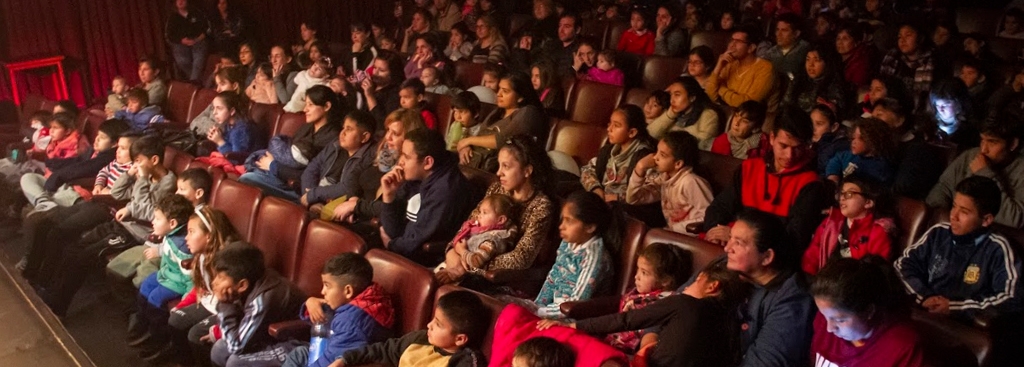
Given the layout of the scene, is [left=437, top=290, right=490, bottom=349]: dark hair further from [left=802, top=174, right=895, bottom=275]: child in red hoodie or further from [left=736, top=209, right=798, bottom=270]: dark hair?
[left=802, top=174, right=895, bottom=275]: child in red hoodie

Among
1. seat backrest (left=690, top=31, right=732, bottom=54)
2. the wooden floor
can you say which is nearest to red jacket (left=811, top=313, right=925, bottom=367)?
the wooden floor

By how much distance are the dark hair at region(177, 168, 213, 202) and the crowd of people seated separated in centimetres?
1

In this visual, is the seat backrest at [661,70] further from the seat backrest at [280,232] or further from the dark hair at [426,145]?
the seat backrest at [280,232]

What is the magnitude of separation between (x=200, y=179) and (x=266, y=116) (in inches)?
48.8

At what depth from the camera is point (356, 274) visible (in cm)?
280

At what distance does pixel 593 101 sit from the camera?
5066 mm

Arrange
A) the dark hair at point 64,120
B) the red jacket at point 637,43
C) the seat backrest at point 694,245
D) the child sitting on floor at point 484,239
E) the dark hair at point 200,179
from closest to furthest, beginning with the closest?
1. the seat backrest at point 694,245
2. the child sitting on floor at point 484,239
3. the dark hair at point 200,179
4. the dark hair at point 64,120
5. the red jacket at point 637,43

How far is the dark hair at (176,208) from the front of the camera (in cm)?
356

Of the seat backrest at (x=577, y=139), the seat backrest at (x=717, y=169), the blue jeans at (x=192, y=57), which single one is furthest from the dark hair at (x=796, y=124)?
the blue jeans at (x=192, y=57)

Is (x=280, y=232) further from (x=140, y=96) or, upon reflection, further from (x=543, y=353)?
(x=140, y=96)

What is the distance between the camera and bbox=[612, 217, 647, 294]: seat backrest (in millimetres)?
2902

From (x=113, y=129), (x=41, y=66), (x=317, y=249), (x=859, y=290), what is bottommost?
(x=41, y=66)

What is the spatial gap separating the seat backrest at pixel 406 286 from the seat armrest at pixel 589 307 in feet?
1.33

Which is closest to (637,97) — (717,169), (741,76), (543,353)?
(741,76)
